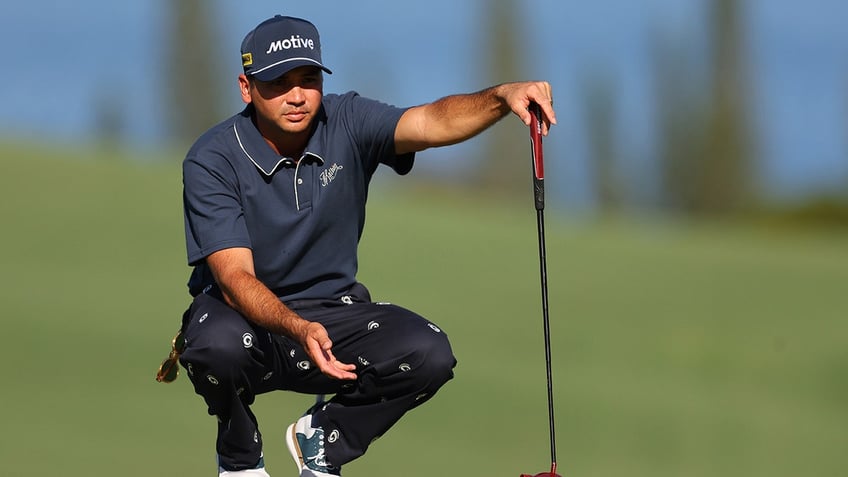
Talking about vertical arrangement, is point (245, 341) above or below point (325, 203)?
below

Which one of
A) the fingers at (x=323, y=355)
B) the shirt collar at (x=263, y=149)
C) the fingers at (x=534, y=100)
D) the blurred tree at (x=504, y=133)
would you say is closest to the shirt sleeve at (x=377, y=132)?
the shirt collar at (x=263, y=149)

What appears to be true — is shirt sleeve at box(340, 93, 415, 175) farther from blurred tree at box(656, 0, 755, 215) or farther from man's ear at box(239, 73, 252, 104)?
blurred tree at box(656, 0, 755, 215)

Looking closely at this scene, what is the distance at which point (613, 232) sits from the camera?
98.7 feet

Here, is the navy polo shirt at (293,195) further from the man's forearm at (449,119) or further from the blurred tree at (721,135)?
the blurred tree at (721,135)

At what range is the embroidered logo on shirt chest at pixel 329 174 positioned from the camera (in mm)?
6996

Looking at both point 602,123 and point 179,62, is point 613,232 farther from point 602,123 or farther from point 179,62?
point 602,123

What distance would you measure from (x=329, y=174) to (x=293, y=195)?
0.65 feet

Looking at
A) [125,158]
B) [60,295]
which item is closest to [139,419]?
[60,295]

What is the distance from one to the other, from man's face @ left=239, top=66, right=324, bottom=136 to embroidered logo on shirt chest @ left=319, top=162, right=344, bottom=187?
0.22 meters

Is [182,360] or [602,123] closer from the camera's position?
[182,360]

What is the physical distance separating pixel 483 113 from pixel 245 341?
149 centimetres

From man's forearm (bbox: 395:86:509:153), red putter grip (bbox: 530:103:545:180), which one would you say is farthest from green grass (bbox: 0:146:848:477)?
red putter grip (bbox: 530:103:545:180)

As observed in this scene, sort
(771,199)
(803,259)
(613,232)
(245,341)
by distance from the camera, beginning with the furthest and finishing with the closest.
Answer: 1. (771,199)
2. (613,232)
3. (803,259)
4. (245,341)

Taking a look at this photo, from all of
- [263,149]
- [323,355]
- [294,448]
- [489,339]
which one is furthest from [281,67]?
[489,339]
